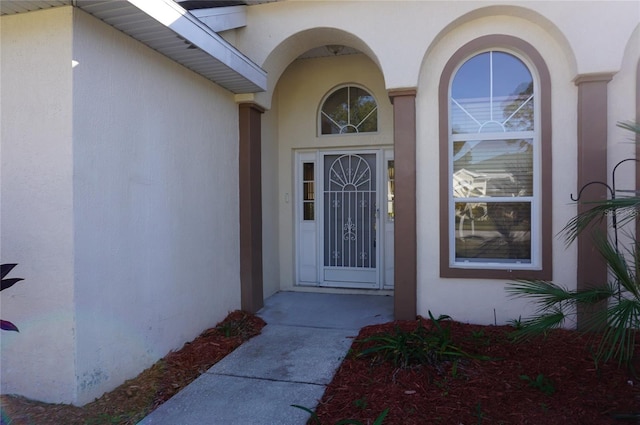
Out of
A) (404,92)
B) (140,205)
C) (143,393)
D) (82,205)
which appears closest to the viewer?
(82,205)

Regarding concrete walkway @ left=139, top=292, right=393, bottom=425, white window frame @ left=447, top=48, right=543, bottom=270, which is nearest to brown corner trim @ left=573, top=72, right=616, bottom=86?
white window frame @ left=447, top=48, right=543, bottom=270

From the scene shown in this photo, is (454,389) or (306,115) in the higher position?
(306,115)

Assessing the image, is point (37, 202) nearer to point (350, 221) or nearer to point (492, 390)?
point (492, 390)

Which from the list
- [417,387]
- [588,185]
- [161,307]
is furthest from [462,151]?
[161,307]

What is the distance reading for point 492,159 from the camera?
4910 mm

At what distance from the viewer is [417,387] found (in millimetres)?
3354

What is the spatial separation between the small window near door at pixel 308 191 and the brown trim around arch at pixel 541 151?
2366mm

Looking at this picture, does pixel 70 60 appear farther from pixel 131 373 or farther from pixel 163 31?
pixel 131 373

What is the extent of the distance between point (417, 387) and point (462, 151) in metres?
2.89

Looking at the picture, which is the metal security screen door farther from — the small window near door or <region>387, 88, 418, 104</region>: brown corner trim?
<region>387, 88, 418, 104</region>: brown corner trim

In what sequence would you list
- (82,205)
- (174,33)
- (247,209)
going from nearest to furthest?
(82,205) → (174,33) → (247,209)

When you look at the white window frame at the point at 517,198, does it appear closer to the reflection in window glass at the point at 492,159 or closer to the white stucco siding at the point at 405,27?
the reflection in window glass at the point at 492,159

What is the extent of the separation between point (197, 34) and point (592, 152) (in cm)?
431

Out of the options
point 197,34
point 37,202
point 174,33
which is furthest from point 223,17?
point 37,202
